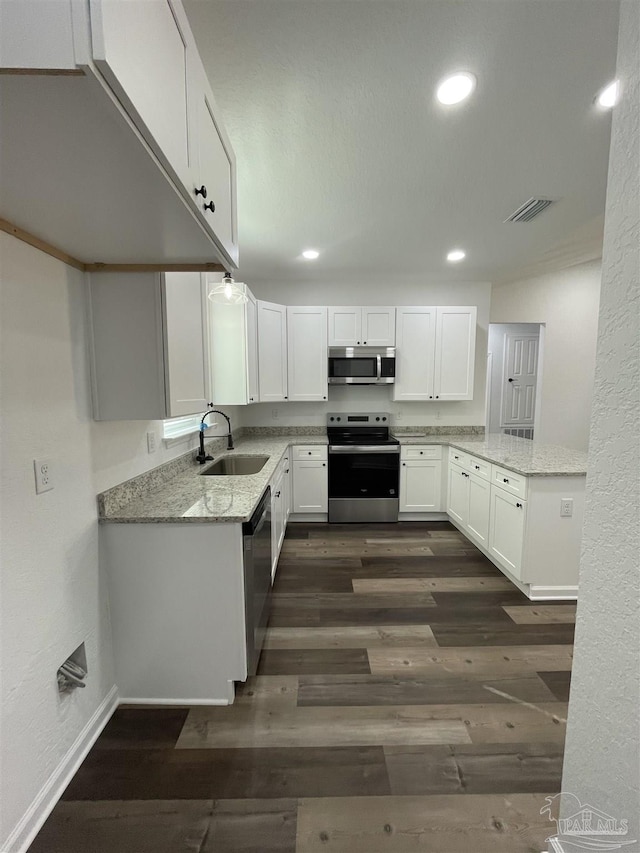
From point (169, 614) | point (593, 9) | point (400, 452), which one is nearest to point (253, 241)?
point (593, 9)

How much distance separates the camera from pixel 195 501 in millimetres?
1747

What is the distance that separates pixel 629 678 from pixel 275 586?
2169 millimetres

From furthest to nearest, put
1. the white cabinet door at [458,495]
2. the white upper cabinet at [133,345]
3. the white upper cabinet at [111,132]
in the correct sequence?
the white cabinet door at [458,495]
the white upper cabinet at [133,345]
the white upper cabinet at [111,132]

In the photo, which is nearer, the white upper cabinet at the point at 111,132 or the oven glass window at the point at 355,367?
the white upper cabinet at the point at 111,132

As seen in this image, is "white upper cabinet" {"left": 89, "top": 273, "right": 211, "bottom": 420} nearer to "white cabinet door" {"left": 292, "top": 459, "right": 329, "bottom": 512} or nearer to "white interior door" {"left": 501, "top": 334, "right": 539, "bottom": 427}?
"white cabinet door" {"left": 292, "top": 459, "right": 329, "bottom": 512}

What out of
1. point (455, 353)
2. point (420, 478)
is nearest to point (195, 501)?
point (420, 478)

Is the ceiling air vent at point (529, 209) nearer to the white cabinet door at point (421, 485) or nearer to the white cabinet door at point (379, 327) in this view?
the white cabinet door at point (379, 327)

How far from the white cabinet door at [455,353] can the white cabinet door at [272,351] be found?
1.72 metres

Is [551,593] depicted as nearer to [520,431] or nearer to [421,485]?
[421,485]

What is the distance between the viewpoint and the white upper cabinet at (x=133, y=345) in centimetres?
149

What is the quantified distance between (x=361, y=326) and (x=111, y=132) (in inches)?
128

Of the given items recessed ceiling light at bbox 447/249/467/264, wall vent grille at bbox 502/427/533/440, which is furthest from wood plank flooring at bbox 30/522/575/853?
wall vent grille at bbox 502/427/533/440

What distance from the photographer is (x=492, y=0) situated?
42.7 inches

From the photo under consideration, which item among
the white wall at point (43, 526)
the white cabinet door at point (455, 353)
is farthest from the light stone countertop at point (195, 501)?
the white cabinet door at point (455, 353)
